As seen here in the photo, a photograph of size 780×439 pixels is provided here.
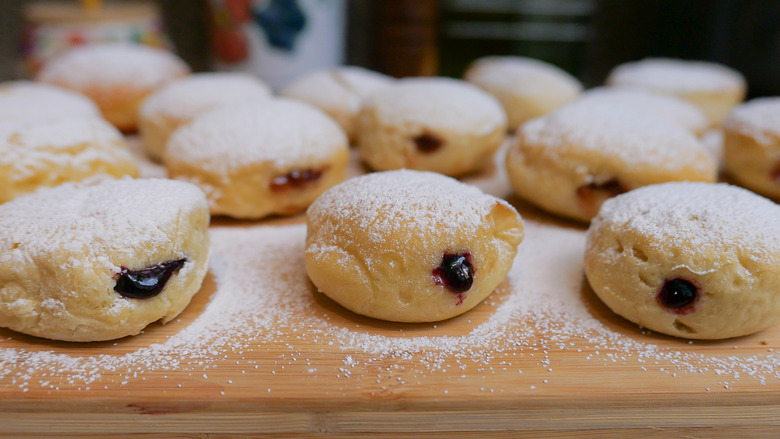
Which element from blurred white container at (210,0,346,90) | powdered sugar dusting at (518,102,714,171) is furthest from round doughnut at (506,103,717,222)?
blurred white container at (210,0,346,90)

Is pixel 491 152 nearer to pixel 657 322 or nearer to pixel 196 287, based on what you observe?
pixel 657 322

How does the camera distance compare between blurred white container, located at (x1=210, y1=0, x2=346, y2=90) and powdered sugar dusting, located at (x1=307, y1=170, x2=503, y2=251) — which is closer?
powdered sugar dusting, located at (x1=307, y1=170, x2=503, y2=251)

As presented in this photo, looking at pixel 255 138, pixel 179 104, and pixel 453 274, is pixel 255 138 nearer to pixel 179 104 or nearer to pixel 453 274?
pixel 179 104

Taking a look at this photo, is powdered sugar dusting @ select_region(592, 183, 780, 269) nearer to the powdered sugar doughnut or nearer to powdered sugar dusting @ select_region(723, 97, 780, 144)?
the powdered sugar doughnut

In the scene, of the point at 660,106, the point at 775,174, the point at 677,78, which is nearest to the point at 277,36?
the point at 660,106

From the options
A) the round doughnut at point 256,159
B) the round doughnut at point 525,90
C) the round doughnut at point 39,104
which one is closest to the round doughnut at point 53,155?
the round doughnut at point 256,159

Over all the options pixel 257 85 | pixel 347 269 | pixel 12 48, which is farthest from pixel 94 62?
pixel 347 269

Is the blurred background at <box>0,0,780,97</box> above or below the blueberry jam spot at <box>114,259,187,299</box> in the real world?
above
